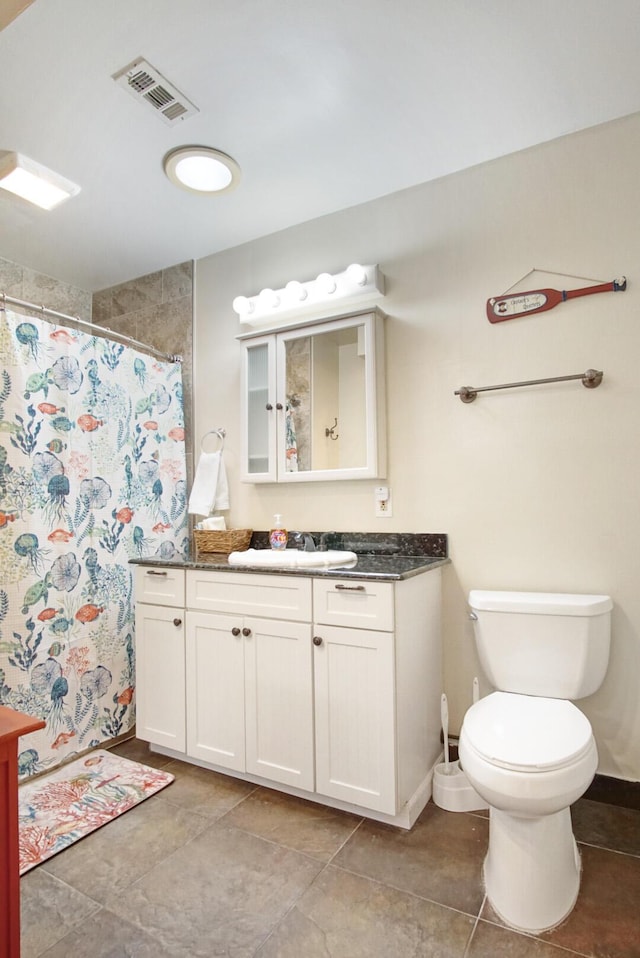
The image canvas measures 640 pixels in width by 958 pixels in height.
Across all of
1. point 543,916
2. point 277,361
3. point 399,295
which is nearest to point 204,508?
point 277,361

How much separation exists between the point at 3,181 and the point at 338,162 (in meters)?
1.30

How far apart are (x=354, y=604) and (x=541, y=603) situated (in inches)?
24.3

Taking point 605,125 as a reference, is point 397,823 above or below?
below

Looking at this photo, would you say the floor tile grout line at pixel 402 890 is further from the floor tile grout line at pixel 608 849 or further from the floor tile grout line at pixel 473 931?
the floor tile grout line at pixel 608 849

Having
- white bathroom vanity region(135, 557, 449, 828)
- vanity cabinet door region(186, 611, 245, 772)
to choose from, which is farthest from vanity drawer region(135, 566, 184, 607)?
vanity cabinet door region(186, 611, 245, 772)

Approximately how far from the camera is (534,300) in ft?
6.54

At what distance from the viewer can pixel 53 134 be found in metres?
1.91

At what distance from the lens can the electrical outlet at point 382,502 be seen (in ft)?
7.45

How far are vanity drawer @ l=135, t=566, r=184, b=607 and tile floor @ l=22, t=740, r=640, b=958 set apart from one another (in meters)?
0.75

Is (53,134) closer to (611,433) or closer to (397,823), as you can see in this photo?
(611,433)

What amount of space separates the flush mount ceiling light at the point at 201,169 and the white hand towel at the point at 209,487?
123 centimetres

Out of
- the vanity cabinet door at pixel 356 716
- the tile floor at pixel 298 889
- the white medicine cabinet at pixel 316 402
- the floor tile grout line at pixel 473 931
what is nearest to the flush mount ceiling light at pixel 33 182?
the white medicine cabinet at pixel 316 402

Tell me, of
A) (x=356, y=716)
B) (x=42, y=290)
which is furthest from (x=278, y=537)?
(x=42, y=290)

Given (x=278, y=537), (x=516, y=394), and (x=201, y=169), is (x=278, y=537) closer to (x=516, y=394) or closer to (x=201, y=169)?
Answer: (x=516, y=394)
